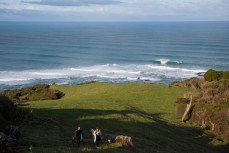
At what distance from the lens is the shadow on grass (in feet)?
80.0

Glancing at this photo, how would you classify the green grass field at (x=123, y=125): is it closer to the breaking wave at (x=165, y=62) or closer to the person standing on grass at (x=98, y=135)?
the person standing on grass at (x=98, y=135)

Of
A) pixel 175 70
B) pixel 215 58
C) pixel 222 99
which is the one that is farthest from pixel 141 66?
pixel 222 99

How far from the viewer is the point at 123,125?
3534 centimetres

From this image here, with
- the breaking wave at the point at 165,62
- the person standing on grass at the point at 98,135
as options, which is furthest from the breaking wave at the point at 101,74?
the person standing on grass at the point at 98,135

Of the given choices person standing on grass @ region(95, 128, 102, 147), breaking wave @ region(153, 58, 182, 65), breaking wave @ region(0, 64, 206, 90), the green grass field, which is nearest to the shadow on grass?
the green grass field

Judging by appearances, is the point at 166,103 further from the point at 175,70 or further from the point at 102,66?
the point at 102,66

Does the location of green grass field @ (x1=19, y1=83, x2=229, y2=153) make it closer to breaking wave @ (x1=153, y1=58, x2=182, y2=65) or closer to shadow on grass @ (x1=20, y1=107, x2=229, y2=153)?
shadow on grass @ (x1=20, y1=107, x2=229, y2=153)

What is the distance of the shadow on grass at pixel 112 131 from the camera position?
80.0 ft

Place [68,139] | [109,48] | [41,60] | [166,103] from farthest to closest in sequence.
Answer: [109,48]
[41,60]
[166,103]
[68,139]

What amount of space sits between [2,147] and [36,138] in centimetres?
574

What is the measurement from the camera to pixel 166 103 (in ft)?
169

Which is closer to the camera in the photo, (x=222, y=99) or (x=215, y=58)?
(x=222, y=99)

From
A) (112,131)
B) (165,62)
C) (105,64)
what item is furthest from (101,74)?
(112,131)

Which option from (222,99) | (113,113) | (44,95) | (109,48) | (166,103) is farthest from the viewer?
(109,48)
